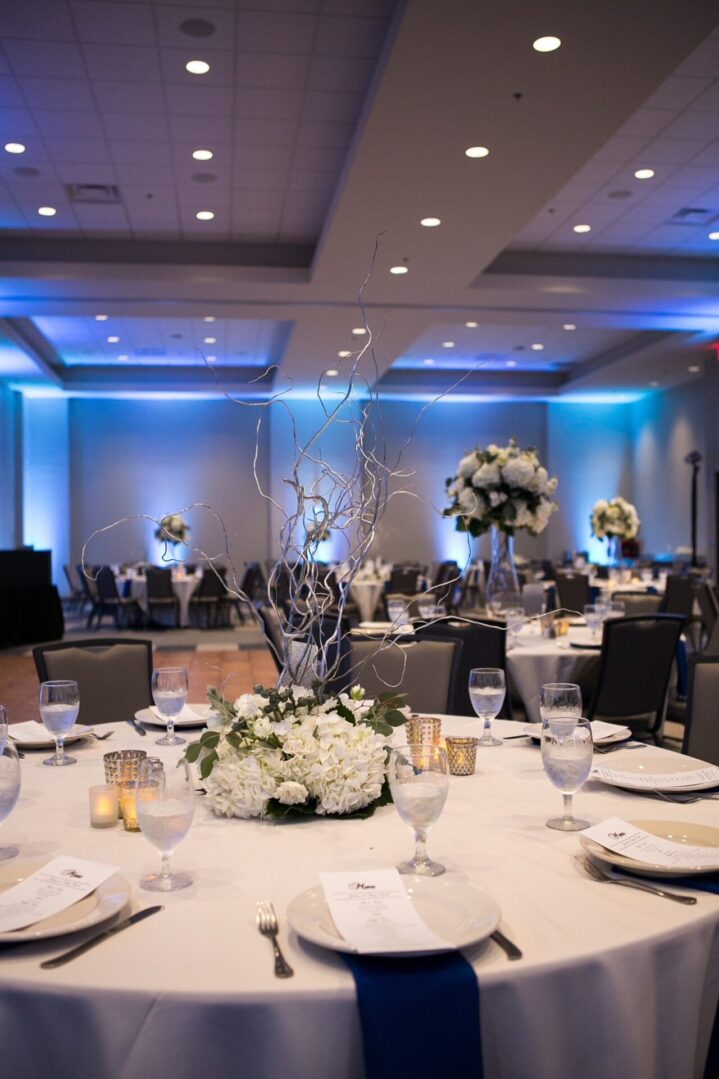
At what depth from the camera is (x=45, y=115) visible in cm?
656

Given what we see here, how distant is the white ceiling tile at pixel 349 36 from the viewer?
17.4 feet

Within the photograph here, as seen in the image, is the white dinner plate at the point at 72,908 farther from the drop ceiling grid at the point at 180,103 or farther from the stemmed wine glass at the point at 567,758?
the drop ceiling grid at the point at 180,103

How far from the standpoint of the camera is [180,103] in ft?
20.9

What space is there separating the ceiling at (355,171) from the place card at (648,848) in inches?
40.2

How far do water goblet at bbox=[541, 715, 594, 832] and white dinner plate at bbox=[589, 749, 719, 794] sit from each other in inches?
9.8

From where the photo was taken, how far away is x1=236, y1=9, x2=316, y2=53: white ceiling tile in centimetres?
528

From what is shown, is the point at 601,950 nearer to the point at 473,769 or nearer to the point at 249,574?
the point at 473,769

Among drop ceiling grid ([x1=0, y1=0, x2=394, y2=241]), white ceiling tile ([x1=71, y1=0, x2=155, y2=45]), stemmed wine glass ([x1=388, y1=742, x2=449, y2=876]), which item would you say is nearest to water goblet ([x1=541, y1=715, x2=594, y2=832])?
stemmed wine glass ([x1=388, y1=742, x2=449, y2=876])

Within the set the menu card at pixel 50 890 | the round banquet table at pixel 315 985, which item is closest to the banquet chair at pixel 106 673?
the round banquet table at pixel 315 985

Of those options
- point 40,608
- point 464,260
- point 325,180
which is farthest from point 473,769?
point 40,608

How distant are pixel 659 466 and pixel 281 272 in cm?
988

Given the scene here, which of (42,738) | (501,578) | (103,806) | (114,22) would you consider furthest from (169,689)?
(114,22)

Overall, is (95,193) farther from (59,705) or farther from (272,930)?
(272,930)

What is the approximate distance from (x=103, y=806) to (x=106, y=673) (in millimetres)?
1557
